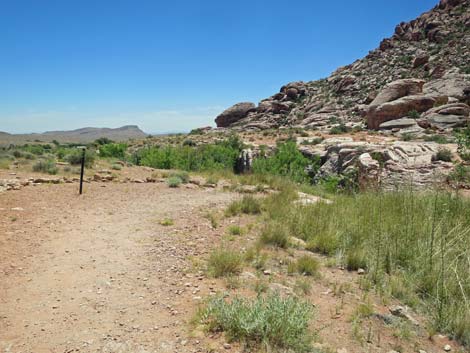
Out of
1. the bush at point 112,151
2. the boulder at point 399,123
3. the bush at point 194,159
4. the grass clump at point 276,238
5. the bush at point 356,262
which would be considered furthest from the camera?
the boulder at point 399,123

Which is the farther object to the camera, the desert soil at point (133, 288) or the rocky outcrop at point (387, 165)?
the rocky outcrop at point (387, 165)

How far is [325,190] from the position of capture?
Answer: 9297 millimetres

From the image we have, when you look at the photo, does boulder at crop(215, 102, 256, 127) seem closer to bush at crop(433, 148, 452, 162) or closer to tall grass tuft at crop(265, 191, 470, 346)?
bush at crop(433, 148, 452, 162)

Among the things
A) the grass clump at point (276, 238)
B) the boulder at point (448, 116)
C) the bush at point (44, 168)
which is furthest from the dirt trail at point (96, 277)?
the boulder at point (448, 116)

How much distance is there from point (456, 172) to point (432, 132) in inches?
504

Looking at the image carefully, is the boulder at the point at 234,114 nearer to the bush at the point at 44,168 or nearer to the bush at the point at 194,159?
the bush at the point at 194,159

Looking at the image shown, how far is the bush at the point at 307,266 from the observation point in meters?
3.51

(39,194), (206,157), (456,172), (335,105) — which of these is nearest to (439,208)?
(456,172)

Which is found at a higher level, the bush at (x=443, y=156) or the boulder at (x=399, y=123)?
the boulder at (x=399, y=123)

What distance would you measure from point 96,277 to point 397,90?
92.1ft

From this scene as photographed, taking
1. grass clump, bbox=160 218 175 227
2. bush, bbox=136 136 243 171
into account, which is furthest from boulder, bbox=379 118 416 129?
grass clump, bbox=160 218 175 227

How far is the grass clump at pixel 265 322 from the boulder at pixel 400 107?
23843 mm

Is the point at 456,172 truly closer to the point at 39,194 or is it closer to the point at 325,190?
the point at 325,190

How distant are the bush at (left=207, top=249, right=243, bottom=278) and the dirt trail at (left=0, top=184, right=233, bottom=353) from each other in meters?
0.24
